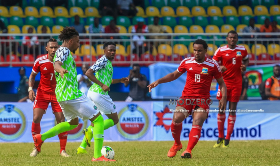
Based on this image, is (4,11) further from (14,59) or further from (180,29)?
(180,29)

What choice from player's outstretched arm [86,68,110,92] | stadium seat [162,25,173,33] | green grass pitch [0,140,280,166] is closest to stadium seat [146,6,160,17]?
stadium seat [162,25,173,33]

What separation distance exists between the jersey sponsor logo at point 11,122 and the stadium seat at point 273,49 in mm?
8535

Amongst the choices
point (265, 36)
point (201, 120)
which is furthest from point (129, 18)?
point (201, 120)

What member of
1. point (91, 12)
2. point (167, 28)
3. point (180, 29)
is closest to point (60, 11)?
point (91, 12)

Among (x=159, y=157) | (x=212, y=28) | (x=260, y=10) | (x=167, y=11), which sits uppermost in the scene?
(x=260, y=10)

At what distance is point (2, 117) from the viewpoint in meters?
14.2

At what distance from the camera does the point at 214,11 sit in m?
21.6

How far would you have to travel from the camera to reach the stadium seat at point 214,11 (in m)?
21.5

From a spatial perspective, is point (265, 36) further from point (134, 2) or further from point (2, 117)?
point (2, 117)

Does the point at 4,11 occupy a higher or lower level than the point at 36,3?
lower

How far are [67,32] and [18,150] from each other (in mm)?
4373

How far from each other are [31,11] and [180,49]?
6.60 meters

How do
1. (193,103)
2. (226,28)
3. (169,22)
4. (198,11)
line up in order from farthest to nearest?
(198,11)
(169,22)
(226,28)
(193,103)

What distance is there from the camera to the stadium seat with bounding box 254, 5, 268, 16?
21.8 meters
